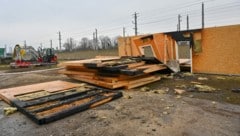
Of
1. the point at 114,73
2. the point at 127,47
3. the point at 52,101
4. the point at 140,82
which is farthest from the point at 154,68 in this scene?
the point at 127,47

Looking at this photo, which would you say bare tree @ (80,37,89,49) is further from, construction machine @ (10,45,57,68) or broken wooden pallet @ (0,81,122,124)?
broken wooden pallet @ (0,81,122,124)

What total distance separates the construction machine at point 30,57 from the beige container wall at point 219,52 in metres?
13.7

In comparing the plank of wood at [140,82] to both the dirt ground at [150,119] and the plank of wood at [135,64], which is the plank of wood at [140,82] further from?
the dirt ground at [150,119]

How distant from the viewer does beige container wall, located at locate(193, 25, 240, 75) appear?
29.7ft

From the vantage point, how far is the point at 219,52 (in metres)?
9.46

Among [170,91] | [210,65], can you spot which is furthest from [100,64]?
[210,65]

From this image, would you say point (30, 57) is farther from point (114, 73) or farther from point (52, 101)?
point (52, 101)

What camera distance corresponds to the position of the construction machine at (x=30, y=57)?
17.8m

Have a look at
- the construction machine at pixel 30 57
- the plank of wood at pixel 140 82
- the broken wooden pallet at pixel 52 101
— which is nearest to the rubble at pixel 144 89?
the plank of wood at pixel 140 82

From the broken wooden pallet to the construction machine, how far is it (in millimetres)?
12320

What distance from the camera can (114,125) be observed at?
4004mm

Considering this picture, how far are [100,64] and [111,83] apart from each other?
0.82m

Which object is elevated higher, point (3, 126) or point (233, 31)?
point (233, 31)

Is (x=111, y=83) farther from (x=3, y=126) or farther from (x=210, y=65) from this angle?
(x=210, y=65)
